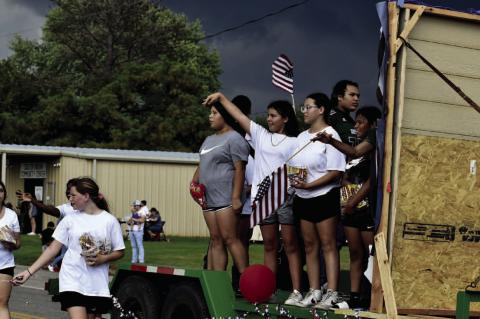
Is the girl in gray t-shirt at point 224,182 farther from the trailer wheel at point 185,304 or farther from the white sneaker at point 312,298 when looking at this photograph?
the white sneaker at point 312,298

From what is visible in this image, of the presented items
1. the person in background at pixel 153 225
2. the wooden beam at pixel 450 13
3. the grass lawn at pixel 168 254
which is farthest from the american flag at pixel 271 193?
the person in background at pixel 153 225

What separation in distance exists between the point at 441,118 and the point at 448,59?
0.43 metres

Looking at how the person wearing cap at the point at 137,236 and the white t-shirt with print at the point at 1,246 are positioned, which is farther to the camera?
the person wearing cap at the point at 137,236

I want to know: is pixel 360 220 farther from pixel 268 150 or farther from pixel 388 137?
pixel 388 137

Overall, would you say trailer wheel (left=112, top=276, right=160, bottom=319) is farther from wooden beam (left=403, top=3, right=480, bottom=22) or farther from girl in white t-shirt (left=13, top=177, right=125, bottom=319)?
wooden beam (left=403, top=3, right=480, bottom=22)

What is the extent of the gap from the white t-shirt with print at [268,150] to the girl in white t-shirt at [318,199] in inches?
7.8

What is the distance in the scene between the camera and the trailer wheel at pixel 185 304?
27.5ft

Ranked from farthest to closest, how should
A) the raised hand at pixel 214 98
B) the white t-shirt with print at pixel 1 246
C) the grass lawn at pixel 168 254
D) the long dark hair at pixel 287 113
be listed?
the grass lawn at pixel 168 254 < the white t-shirt with print at pixel 1 246 < the long dark hair at pixel 287 113 < the raised hand at pixel 214 98

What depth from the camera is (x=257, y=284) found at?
310 inches

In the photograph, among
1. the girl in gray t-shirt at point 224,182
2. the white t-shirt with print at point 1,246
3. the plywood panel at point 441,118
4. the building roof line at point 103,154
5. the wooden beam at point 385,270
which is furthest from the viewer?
the building roof line at point 103,154

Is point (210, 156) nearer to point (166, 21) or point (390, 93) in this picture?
point (390, 93)

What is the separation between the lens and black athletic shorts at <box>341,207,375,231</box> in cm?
820

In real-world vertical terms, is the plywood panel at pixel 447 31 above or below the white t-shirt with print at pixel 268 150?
above

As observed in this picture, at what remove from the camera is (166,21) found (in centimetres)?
7212
